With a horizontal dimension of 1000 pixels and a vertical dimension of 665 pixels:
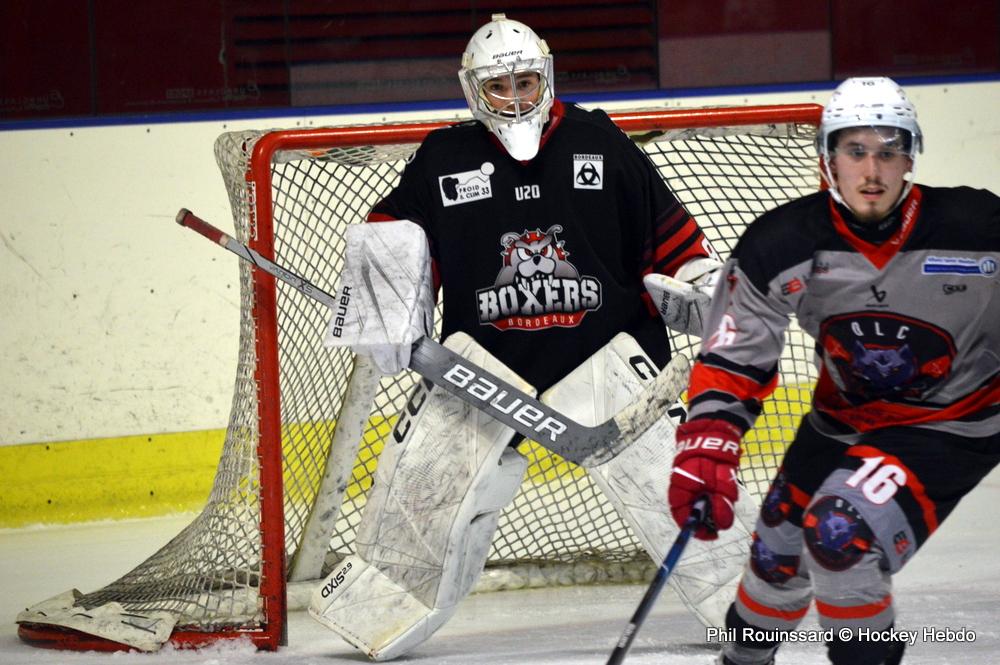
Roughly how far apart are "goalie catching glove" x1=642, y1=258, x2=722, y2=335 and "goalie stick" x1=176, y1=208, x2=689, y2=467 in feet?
0.25

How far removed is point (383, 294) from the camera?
2889mm

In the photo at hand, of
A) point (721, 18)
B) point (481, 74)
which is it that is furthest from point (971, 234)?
point (721, 18)

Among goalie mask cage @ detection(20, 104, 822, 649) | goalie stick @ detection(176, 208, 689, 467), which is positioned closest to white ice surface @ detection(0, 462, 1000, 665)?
goalie mask cage @ detection(20, 104, 822, 649)

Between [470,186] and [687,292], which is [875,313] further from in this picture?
[470,186]

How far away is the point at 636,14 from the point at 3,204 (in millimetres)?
1988

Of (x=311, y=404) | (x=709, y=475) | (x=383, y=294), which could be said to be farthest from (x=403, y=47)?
→ (x=709, y=475)

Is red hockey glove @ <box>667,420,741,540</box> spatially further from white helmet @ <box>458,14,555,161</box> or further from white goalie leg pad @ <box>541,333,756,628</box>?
white helmet @ <box>458,14,555,161</box>

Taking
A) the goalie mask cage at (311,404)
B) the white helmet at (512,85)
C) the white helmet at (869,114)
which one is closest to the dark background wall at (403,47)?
the goalie mask cage at (311,404)

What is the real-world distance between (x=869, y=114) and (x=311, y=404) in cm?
161

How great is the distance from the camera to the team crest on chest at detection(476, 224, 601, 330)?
2.95 m

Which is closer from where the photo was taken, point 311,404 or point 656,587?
point 656,587

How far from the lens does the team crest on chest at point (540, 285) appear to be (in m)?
2.95

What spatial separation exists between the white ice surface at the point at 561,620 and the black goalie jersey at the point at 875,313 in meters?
0.68

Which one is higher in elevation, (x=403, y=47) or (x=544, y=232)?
(x=403, y=47)
